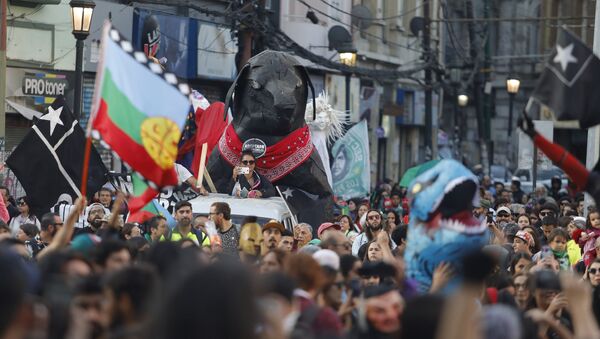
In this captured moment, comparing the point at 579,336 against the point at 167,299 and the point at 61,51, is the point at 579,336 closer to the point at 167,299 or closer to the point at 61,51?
the point at 167,299

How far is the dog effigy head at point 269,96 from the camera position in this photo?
65.4 feet

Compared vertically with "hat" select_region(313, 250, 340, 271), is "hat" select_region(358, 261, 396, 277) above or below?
below

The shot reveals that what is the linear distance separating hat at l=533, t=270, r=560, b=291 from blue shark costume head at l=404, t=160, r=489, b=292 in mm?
398

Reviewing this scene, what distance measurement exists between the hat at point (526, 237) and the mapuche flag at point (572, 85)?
4.72m

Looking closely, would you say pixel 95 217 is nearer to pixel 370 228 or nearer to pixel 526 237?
pixel 370 228

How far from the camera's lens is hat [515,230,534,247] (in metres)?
16.1

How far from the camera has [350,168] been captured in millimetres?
26641

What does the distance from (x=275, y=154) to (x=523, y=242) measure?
4.44 m

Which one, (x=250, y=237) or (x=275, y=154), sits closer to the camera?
(x=250, y=237)

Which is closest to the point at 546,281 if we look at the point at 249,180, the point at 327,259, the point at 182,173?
the point at 327,259

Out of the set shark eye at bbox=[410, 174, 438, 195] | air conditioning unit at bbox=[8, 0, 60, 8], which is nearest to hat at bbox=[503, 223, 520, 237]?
shark eye at bbox=[410, 174, 438, 195]

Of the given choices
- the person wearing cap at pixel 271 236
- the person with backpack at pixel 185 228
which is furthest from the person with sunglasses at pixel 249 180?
the person wearing cap at pixel 271 236

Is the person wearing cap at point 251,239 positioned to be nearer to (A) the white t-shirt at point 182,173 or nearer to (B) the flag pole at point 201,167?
(B) the flag pole at point 201,167

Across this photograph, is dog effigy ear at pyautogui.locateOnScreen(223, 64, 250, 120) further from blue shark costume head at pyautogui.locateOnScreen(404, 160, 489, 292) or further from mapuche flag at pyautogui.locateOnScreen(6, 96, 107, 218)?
blue shark costume head at pyautogui.locateOnScreen(404, 160, 489, 292)
